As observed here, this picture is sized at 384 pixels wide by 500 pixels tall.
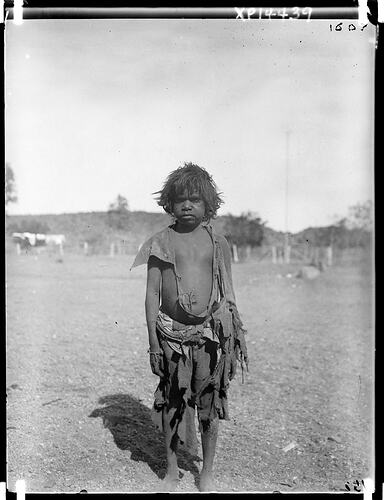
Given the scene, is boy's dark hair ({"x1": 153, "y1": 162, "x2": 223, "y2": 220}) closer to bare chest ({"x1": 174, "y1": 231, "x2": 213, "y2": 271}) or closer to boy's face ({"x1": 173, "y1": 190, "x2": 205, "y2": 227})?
boy's face ({"x1": 173, "y1": 190, "x2": 205, "y2": 227})

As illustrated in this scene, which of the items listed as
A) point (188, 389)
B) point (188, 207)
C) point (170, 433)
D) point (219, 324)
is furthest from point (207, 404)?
point (188, 207)

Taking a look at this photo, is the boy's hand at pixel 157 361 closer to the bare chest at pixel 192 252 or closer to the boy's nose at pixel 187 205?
the bare chest at pixel 192 252

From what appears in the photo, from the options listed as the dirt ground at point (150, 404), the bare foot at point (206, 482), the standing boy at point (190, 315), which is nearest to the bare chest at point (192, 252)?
the standing boy at point (190, 315)

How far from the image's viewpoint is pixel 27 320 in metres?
8.09

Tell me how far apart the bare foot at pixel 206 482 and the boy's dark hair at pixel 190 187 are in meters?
1.76

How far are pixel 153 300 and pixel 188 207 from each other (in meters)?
0.65

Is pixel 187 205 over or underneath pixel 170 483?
over

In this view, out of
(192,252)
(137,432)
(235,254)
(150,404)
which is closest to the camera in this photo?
(192,252)

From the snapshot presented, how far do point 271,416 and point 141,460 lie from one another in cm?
132

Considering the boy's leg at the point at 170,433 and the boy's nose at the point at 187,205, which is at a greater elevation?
the boy's nose at the point at 187,205

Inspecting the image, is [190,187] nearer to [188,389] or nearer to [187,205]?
[187,205]

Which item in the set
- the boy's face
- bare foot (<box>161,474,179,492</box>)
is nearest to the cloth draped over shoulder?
the boy's face

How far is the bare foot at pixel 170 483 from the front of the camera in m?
3.72

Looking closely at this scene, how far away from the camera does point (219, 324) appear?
356cm
